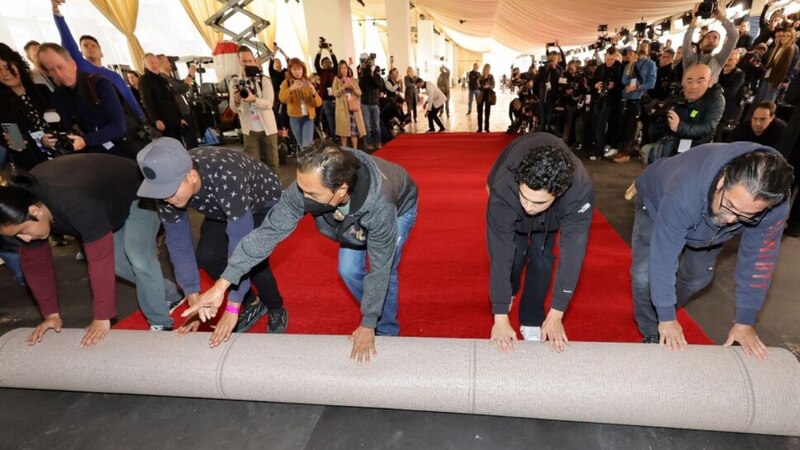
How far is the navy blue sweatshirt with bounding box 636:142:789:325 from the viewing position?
4.23 feet

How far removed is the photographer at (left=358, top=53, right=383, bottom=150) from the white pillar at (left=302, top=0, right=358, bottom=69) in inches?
74.9

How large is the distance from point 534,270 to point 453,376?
67cm

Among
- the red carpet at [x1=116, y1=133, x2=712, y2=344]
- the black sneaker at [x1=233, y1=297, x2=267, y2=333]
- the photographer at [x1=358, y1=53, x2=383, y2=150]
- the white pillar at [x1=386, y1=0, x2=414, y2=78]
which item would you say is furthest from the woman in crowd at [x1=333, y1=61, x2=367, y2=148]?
the white pillar at [x1=386, y1=0, x2=414, y2=78]

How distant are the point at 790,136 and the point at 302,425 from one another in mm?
4216

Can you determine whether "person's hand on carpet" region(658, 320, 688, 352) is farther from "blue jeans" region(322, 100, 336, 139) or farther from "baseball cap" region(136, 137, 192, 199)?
"blue jeans" region(322, 100, 336, 139)

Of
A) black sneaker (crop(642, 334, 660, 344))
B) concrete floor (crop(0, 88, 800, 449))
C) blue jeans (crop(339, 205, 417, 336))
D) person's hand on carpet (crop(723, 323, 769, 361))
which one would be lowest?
concrete floor (crop(0, 88, 800, 449))

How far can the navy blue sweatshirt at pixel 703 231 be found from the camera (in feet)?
4.23

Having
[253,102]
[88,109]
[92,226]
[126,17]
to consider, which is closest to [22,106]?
[88,109]

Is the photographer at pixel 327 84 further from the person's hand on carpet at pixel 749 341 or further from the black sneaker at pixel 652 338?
the person's hand on carpet at pixel 749 341

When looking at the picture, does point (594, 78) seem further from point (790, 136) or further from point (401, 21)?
point (401, 21)

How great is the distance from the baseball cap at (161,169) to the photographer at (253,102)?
11.6 feet

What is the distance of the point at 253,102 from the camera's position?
4.66 m

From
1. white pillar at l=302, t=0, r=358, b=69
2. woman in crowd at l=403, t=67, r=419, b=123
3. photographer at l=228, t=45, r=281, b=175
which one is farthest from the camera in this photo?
woman in crowd at l=403, t=67, r=419, b=123

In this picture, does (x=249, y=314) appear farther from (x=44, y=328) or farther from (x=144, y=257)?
(x=44, y=328)
